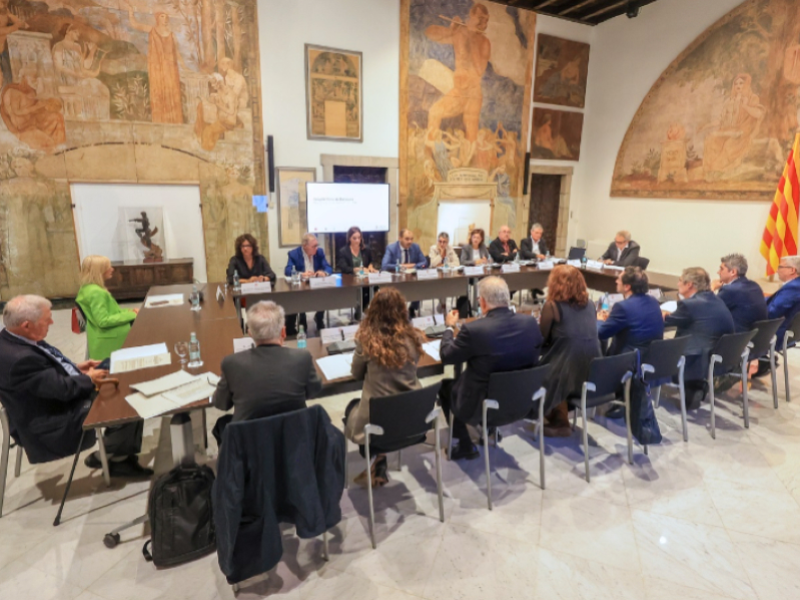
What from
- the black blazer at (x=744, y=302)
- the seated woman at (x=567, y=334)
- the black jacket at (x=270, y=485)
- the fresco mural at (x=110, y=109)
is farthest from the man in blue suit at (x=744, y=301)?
the fresco mural at (x=110, y=109)

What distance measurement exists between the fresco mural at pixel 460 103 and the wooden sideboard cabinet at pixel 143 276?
3826mm

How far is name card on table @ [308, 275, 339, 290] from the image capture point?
469cm

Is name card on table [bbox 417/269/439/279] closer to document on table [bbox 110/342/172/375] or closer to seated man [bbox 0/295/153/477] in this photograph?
document on table [bbox 110/342/172/375]

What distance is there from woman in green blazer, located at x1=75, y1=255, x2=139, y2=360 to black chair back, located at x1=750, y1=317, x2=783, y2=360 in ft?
15.1

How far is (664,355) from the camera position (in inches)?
114

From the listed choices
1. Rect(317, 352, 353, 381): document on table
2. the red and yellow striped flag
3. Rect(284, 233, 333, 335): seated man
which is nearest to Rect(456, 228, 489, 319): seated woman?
Rect(284, 233, 333, 335): seated man

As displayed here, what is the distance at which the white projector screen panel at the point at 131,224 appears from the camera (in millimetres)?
6562

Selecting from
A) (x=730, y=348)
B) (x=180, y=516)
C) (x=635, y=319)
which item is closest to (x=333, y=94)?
(x=635, y=319)

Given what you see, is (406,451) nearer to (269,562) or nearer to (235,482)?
(269,562)

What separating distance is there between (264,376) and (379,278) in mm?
3341

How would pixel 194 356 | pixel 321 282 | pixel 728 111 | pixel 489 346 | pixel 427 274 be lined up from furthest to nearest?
pixel 728 111, pixel 427 274, pixel 321 282, pixel 194 356, pixel 489 346

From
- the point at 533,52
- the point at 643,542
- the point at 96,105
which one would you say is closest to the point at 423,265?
the point at 643,542

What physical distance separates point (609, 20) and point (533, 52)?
5.91 ft

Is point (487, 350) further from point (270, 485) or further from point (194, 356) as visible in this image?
point (194, 356)
